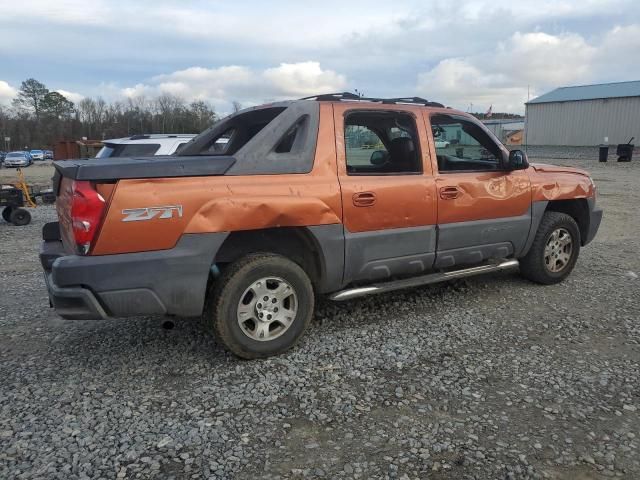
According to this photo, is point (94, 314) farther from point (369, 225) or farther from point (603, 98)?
point (603, 98)

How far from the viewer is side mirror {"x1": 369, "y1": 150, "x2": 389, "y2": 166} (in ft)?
14.9

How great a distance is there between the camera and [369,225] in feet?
14.0

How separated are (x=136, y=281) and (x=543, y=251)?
4210 mm

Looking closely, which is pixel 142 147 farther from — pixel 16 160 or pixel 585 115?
pixel 585 115

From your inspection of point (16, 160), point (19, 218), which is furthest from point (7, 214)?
point (16, 160)

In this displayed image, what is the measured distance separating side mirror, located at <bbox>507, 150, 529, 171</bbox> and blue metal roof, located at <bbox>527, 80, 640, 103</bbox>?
44.1 meters

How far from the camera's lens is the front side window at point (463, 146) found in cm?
483

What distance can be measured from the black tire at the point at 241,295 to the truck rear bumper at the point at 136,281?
151mm

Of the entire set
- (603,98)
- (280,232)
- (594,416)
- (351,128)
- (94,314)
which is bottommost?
(594,416)

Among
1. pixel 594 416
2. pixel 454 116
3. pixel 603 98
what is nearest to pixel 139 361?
pixel 594 416

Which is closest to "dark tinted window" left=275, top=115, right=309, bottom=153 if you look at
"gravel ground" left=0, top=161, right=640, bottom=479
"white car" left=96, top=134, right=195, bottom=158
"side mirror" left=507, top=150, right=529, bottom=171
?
"gravel ground" left=0, top=161, right=640, bottom=479

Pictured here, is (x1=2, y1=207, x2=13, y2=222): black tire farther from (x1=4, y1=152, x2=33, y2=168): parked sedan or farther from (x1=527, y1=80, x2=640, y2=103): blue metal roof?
(x1=527, y1=80, x2=640, y2=103): blue metal roof

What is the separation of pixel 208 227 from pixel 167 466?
1519 mm

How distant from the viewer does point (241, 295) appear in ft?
12.4
